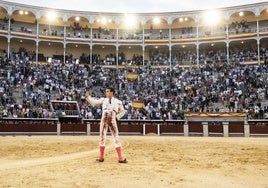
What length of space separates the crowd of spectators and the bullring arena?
0.31ft

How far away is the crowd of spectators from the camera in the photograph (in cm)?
2255

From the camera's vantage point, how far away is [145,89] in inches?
1077

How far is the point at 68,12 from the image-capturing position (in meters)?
36.2

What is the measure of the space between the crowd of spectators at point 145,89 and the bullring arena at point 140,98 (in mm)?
94

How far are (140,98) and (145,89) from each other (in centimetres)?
207

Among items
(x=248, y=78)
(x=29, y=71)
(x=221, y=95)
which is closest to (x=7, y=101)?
(x=29, y=71)

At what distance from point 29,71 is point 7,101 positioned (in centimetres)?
565

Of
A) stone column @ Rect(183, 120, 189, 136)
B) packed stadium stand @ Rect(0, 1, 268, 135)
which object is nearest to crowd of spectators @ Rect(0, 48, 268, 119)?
packed stadium stand @ Rect(0, 1, 268, 135)

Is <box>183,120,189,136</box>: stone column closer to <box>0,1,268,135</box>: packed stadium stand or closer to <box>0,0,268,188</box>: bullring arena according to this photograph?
<box>0,0,268,188</box>: bullring arena

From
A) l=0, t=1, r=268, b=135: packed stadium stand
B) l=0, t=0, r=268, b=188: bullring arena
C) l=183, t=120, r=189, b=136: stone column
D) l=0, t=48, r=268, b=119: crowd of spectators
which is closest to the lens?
l=0, t=0, r=268, b=188: bullring arena

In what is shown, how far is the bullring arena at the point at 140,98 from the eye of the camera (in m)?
5.71

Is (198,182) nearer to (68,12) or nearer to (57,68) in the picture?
(57,68)

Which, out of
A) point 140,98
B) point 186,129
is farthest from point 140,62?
point 186,129

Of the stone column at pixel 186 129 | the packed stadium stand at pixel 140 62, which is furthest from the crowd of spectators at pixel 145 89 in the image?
the stone column at pixel 186 129
